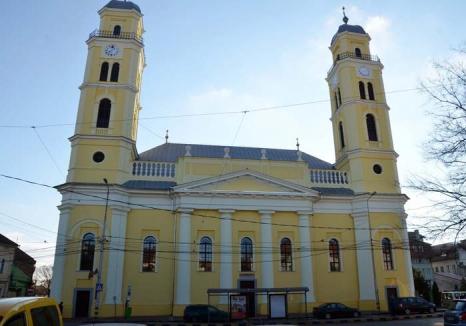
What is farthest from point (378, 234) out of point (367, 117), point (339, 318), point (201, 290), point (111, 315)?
point (111, 315)

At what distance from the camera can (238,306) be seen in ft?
81.1

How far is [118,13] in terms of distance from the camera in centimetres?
3478

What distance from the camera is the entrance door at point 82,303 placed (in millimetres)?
25969

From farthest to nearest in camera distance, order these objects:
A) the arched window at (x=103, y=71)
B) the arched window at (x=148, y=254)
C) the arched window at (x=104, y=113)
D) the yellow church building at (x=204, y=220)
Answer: the arched window at (x=103, y=71) < the arched window at (x=104, y=113) < the arched window at (x=148, y=254) < the yellow church building at (x=204, y=220)

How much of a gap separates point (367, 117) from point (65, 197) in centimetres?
2704

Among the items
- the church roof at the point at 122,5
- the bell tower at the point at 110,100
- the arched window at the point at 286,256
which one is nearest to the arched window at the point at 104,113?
the bell tower at the point at 110,100

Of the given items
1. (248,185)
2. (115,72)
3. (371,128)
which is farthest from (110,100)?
(371,128)

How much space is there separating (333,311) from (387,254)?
8.20 metres

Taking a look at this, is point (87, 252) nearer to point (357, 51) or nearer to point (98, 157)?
point (98, 157)

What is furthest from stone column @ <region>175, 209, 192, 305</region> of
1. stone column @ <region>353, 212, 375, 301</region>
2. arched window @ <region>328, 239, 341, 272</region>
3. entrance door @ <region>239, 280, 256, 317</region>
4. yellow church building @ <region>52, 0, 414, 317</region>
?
stone column @ <region>353, 212, 375, 301</region>

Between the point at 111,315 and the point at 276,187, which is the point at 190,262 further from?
the point at 276,187

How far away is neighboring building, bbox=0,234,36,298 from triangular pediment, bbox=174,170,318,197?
24.3 meters

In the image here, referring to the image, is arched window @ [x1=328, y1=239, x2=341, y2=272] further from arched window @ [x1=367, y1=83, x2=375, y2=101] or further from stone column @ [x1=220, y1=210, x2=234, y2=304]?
arched window @ [x1=367, y1=83, x2=375, y2=101]

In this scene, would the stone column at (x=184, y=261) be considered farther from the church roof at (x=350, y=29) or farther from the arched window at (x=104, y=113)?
the church roof at (x=350, y=29)
